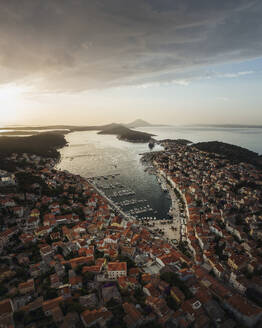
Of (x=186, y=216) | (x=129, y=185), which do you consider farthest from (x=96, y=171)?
(x=186, y=216)

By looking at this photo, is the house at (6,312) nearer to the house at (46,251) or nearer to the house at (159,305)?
the house at (46,251)

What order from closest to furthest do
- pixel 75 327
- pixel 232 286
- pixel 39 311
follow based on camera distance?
pixel 75 327 → pixel 39 311 → pixel 232 286

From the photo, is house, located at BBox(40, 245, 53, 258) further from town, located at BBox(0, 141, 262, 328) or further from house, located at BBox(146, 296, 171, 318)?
house, located at BBox(146, 296, 171, 318)

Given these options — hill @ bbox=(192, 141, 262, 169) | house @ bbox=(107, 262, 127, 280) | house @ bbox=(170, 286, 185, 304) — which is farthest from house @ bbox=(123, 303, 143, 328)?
hill @ bbox=(192, 141, 262, 169)

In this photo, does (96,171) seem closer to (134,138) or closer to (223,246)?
(223,246)

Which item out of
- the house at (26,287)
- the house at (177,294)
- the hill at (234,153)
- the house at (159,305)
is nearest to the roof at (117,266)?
the house at (159,305)

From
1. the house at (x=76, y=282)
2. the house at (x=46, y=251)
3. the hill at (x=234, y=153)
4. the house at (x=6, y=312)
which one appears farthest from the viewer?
the hill at (x=234, y=153)
